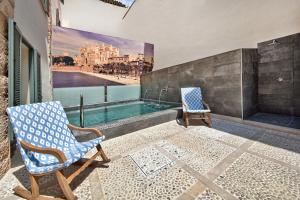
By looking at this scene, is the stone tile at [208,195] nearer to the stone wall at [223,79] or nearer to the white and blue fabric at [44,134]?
the white and blue fabric at [44,134]

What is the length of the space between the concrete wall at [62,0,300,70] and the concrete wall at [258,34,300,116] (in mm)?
330

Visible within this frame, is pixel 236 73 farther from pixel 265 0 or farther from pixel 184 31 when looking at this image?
pixel 184 31

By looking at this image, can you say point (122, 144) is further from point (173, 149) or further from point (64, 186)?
point (64, 186)

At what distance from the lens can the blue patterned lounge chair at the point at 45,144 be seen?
1.31 m

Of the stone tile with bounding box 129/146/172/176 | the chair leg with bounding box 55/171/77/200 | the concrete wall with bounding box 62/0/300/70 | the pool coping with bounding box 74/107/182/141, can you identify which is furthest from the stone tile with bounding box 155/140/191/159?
the concrete wall with bounding box 62/0/300/70

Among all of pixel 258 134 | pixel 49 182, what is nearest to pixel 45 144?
pixel 49 182

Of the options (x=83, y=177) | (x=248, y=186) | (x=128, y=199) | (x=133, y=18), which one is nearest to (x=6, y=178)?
(x=83, y=177)

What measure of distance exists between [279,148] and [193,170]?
1695 millimetres

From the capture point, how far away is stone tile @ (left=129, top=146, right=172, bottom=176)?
1.94 metres

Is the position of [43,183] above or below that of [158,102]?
below

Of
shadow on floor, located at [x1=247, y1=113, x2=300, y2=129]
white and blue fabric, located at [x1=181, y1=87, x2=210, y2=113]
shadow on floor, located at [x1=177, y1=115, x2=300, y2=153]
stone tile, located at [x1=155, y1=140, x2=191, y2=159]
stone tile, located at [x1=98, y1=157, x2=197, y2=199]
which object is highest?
white and blue fabric, located at [x1=181, y1=87, x2=210, y2=113]

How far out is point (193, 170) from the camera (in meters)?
1.88

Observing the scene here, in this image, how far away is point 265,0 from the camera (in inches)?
→ 168

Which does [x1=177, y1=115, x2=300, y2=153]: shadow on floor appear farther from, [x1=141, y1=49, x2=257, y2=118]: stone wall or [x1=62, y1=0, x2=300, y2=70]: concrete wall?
[x1=62, y1=0, x2=300, y2=70]: concrete wall
